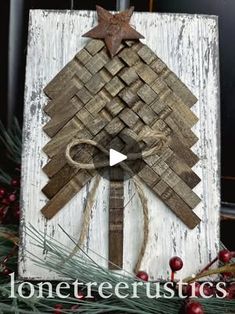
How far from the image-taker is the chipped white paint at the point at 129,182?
861 mm

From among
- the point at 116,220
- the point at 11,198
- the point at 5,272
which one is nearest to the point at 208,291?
the point at 116,220

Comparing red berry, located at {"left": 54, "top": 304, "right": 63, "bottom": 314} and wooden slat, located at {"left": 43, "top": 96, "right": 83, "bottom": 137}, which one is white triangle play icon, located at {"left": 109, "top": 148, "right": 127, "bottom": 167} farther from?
red berry, located at {"left": 54, "top": 304, "right": 63, "bottom": 314}

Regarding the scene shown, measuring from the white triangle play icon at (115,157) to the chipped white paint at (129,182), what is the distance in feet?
0.17

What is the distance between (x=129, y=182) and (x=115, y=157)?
0.20 ft

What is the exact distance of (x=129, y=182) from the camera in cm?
87

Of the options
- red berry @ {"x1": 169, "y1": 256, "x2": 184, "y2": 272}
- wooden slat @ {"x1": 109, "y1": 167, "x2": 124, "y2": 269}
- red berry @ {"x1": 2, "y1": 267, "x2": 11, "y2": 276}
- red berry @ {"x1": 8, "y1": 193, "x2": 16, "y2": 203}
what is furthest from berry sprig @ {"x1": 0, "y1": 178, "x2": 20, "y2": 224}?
red berry @ {"x1": 169, "y1": 256, "x2": 184, "y2": 272}

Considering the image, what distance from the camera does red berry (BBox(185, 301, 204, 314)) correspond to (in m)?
0.72

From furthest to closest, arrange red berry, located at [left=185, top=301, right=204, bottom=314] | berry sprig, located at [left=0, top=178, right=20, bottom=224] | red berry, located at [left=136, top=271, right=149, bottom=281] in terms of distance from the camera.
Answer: berry sprig, located at [left=0, top=178, right=20, bottom=224], red berry, located at [left=136, top=271, right=149, bottom=281], red berry, located at [left=185, top=301, right=204, bottom=314]

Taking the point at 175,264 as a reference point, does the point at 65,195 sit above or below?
above

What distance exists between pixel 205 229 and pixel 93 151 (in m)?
0.25

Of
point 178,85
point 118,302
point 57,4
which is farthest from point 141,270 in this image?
point 57,4

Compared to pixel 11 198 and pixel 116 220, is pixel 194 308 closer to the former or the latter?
pixel 116 220

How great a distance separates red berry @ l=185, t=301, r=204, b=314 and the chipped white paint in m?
0.13

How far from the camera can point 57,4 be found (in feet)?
3.79
